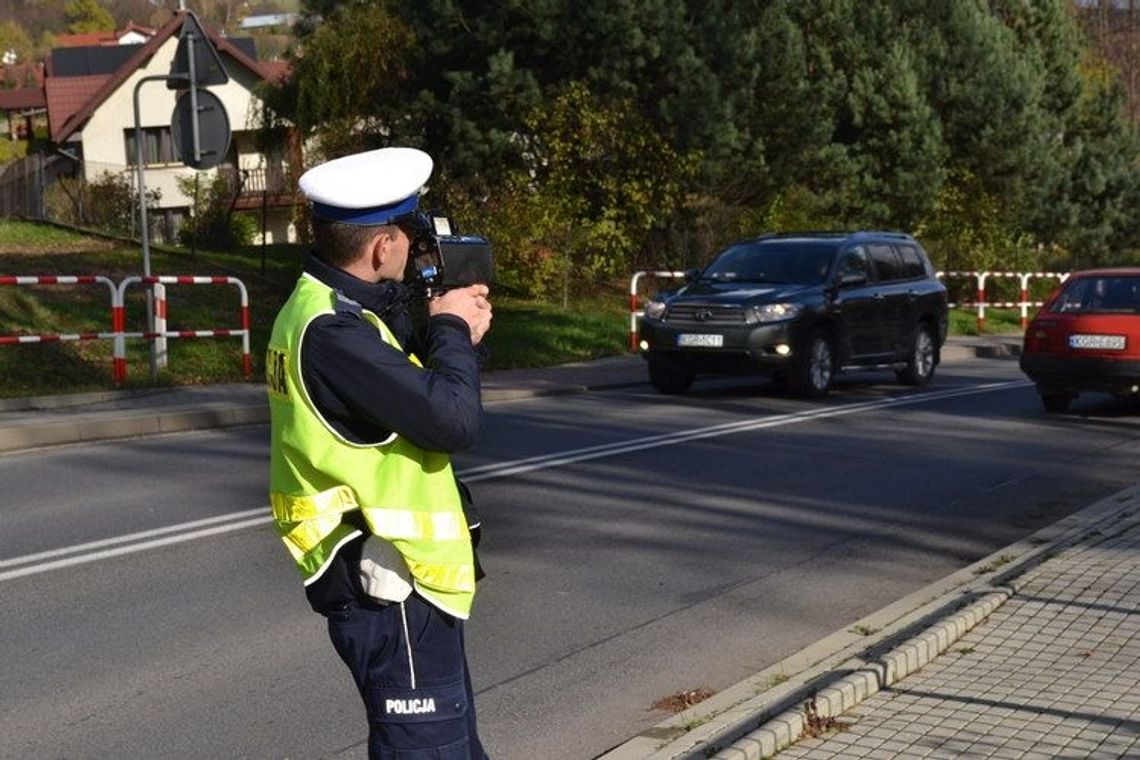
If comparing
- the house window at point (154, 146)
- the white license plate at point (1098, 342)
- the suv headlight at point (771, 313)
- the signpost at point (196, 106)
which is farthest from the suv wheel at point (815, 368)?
the house window at point (154, 146)

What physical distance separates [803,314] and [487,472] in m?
6.98

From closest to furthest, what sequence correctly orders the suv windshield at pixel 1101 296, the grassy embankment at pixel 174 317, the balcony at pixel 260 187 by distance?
the suv windshield at pixel 1101 296, the grassy embankment at pixel 174 317, the balcony at pixel 260 187

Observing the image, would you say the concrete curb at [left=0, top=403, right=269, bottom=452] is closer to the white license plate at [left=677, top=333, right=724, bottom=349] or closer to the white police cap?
the white license plate at [left=677, top=333, right=724, bottom=349]

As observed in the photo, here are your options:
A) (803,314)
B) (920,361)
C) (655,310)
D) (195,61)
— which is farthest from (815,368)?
(195,61)

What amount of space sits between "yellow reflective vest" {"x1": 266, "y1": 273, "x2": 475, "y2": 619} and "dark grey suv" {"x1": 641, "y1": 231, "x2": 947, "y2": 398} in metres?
15.4

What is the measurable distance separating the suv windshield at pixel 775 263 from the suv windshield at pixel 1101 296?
9.03ft

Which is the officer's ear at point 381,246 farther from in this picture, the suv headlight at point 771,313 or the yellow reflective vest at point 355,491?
the suv headlight at point 771,313

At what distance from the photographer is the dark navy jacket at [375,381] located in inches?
137

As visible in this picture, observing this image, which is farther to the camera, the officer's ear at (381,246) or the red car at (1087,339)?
the red car at (1087,339)

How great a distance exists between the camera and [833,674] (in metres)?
6.62

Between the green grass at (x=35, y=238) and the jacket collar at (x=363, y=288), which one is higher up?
the green grass at (x=35, y=238)

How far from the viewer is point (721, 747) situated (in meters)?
5.72

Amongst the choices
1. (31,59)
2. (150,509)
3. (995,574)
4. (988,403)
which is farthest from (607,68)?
(31,59)

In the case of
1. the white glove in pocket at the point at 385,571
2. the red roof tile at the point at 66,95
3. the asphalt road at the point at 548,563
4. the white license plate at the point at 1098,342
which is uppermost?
the red roof tile at the point at 66,95
